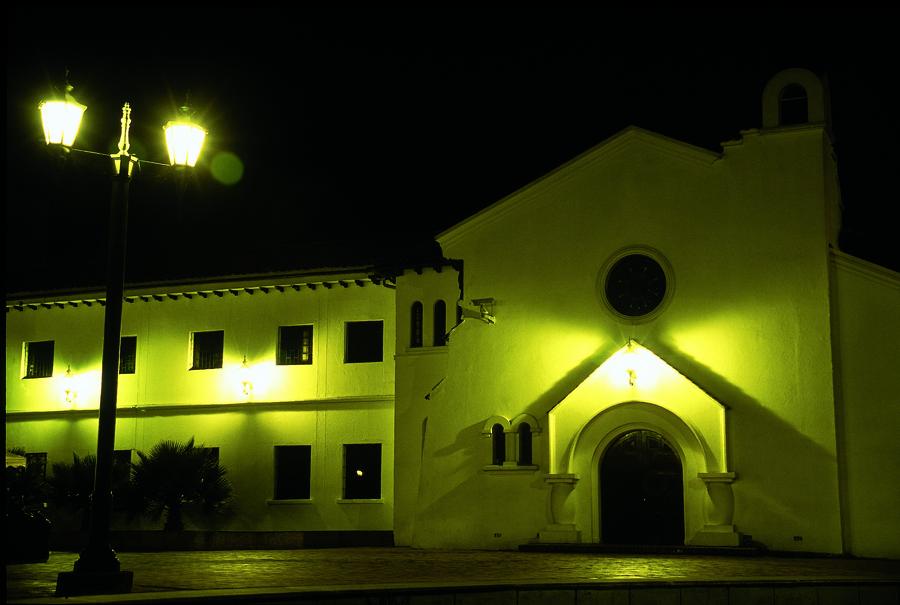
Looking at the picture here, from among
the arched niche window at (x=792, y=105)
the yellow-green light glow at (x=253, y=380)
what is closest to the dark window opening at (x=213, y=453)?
the yellow-green light glow at (x=253, y=380)

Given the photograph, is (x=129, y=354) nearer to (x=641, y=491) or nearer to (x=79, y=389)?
(x=79, y=389)

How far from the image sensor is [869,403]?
22078 mm

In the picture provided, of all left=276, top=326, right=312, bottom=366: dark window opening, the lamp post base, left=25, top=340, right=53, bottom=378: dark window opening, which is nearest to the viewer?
the lamp post base

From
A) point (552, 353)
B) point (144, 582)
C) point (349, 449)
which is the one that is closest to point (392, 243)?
point (349, 449)

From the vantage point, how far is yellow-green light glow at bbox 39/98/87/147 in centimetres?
1419

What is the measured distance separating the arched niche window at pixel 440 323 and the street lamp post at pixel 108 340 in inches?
551

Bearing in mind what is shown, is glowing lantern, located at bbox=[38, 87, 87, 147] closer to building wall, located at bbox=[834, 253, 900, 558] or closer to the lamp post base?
the lamp post base

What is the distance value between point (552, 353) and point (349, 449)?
7.69 meters

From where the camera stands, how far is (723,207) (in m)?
23.9

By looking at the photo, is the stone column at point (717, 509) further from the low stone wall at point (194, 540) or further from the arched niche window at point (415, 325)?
the low stone wall at point (194, 540)

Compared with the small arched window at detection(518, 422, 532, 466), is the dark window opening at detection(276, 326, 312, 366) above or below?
above

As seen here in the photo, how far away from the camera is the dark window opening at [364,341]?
1195 inches

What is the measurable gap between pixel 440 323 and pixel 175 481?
783 cm

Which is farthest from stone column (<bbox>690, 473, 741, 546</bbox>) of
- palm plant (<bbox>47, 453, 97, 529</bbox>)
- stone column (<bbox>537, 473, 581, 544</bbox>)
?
palm plant (<bbox>47, 453, 97, 529</bbox>)
